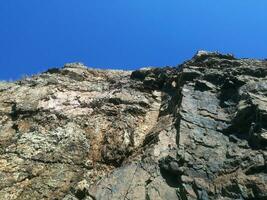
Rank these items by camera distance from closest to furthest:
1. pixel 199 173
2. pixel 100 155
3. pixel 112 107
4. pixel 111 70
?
pixel 199 173, pixel 100 155, pixel 112 107, pixel 111 70

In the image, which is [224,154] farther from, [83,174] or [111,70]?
[111,70]

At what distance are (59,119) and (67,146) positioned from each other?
195 cm

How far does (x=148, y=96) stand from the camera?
68.8 ft

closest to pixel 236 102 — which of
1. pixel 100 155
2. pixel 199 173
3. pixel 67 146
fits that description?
pixel 199 173

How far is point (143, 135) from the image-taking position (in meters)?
17.6

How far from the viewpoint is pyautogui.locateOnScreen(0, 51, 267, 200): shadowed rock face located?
13773mm

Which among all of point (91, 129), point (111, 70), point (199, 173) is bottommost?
point (199, 173)

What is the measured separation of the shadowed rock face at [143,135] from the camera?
13773 mm

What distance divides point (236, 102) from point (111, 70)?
1051 cm

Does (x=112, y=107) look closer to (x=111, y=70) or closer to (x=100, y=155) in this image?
(x=100, y=155)

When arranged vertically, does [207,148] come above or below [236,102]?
below

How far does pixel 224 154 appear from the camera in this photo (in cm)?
1476

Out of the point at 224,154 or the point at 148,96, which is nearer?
the point at 224,154

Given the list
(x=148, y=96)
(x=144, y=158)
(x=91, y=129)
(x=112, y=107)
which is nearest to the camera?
(x=144, y=158)
